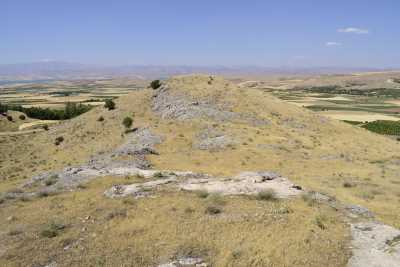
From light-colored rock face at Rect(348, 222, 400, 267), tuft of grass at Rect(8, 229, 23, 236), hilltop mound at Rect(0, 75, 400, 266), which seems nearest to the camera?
light-colored rock face at Rect(348, 222, 400, 267)

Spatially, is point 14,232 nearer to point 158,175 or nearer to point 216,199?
point 216,199

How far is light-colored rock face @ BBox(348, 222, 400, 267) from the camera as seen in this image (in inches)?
452

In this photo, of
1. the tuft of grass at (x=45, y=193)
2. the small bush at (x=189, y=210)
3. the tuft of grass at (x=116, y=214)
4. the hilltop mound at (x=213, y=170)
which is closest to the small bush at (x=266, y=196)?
the hilltop mound at (x=213, y=170)

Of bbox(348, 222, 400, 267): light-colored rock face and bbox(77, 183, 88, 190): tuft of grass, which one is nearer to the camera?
bbox(348, 222, 400, 267): light-colored rock face

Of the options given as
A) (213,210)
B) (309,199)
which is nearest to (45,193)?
(213,210)

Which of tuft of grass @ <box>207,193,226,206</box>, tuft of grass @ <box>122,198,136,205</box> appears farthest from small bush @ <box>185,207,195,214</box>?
tuft of grass @ <box>122,198,136,205</box>

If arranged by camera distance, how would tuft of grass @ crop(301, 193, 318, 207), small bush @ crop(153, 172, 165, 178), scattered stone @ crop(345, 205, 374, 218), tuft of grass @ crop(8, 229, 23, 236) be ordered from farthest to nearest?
small bush @ crop(153, 172, 165, 178) → tuft of grass @ crop(301, 193, 318, 207) → scattered stone @ crop(345, 205, 374, 218) → tuft of grass @ crop(8, 229, 23, 236)

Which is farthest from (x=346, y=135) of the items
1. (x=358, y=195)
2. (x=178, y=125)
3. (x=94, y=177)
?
(x=94, y=177)

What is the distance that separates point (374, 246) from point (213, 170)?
16583mm

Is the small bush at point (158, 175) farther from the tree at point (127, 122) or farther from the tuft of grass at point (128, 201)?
the tree at point (127, 122)

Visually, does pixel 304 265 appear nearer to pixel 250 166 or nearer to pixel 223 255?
pixel 223 255

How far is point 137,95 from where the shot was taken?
57844mm

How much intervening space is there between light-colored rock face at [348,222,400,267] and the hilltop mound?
0.49 metres

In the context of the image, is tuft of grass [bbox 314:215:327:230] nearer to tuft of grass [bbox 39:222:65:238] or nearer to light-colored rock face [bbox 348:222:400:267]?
light-colored rock face [bbox 348:222:400:267]
